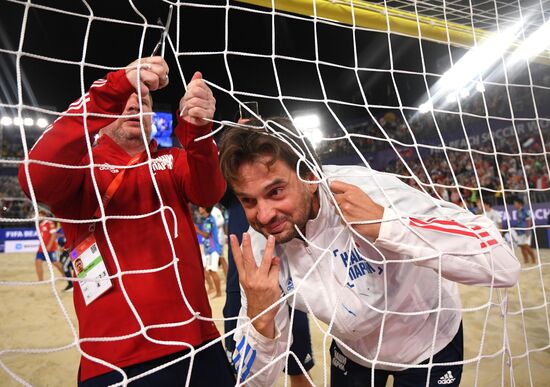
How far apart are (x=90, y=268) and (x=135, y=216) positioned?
8.0 inches

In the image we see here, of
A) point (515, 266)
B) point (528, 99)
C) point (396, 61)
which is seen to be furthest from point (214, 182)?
point (528, 99)

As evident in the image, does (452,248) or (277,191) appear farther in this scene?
(277,191)

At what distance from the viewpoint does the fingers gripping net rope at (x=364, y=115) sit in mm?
1104

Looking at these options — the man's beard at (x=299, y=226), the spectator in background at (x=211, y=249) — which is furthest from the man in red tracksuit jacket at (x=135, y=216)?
the spectator in background at (x=211, y=249)

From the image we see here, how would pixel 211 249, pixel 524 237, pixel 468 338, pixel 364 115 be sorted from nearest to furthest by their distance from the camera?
pixel 468 338 → pixel 211 249 → pixel 524 237 → pixel 364 115

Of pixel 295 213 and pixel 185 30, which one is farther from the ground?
pixel 185 30

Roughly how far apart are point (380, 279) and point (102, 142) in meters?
1.02

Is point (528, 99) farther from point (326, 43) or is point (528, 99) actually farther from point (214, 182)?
point (214, 182)

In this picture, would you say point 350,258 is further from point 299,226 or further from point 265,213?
point 265,213

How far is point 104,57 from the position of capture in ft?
26.9

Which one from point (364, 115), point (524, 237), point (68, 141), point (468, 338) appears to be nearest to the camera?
point (68, 141)

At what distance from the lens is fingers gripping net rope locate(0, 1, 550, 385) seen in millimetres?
1104

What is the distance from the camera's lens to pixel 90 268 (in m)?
1.07

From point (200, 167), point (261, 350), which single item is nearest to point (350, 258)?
point (261, 350)
